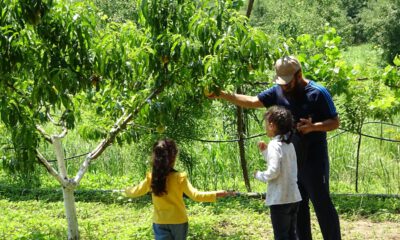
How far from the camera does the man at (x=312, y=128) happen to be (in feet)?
11.9

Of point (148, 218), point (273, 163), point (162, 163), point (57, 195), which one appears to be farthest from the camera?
point (57, 195)

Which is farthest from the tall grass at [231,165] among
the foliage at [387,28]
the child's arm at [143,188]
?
the foliage at [387,28]

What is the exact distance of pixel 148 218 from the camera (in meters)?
5.57

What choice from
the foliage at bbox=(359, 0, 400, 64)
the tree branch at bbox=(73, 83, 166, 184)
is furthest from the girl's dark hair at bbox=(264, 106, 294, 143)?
the foliage at bbox=(359, 0, 400, 64)

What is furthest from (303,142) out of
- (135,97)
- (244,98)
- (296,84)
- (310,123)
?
(135,97)

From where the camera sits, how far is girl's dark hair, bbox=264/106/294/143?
11.2ft

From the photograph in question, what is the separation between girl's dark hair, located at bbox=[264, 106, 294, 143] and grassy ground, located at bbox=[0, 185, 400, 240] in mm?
1567

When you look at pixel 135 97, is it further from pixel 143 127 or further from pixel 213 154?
pixel 213 154

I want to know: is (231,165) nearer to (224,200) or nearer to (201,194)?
(224,200)

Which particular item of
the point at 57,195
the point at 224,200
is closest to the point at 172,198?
the point at 224,200

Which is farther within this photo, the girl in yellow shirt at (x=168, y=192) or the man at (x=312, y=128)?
the man at (x=312, y=128)

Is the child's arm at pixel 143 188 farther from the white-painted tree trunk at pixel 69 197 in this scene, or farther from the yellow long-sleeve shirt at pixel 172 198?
the white-painted tree trunk at pixel 69 197

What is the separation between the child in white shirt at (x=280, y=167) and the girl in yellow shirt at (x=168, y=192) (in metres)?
0.33

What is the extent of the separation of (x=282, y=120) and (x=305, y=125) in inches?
10.2
